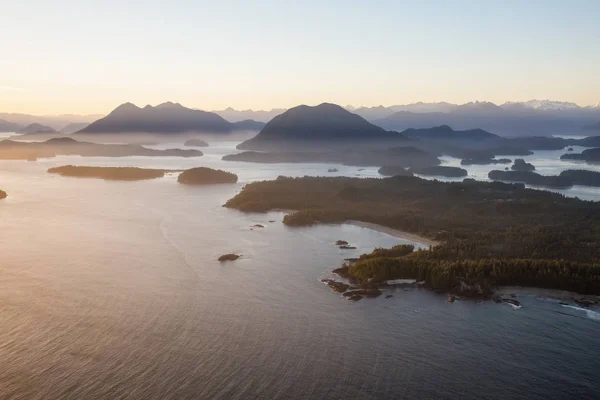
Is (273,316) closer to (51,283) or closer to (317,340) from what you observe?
(317,340)

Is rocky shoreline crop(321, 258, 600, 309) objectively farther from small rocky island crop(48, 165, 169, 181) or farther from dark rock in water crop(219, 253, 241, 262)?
small rocky island crop(48, 165, 169, 181)

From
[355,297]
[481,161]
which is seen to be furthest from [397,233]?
[481,161]

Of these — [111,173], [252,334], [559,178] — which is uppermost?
[559,178]

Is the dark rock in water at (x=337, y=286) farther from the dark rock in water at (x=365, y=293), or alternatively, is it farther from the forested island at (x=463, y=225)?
the forested island at (x=463, y=225)

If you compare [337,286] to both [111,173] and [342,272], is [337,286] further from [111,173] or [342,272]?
[111,173]

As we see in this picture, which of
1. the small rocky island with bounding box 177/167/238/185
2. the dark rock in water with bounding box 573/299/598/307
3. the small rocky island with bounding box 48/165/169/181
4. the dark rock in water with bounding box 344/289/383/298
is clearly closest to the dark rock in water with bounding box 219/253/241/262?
the dark rock in water with bounding box 344/289/383/298

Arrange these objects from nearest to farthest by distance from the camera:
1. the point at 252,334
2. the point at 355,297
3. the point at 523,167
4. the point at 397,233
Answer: the point at 252,334 < the point at 355,297 < the point at 397,233 < the point at 523,167
